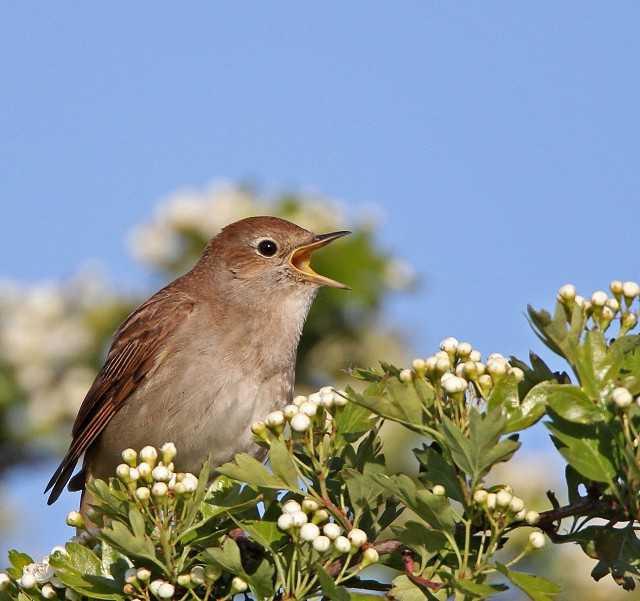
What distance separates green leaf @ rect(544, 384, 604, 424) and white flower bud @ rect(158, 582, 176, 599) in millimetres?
1188

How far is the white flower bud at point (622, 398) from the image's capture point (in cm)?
295

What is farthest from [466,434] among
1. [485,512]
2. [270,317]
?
[270,317]

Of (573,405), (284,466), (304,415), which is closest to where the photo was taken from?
(573,405)

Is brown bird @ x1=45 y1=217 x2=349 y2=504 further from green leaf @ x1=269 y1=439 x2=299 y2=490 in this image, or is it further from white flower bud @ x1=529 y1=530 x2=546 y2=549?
white flower bud @ x1=529 y1=530 x2=546 y2=549

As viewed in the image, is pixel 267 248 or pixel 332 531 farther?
pixel 267 248

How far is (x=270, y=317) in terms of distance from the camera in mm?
6434

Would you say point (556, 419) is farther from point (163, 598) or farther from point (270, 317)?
point (270, 317)

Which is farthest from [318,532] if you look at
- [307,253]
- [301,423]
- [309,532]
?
[307,253]

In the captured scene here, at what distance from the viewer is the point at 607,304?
334cm

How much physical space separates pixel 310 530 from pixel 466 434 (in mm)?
490

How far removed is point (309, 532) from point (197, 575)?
0.47m

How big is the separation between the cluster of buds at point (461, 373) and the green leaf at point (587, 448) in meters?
0.21

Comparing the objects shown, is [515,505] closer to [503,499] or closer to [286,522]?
[503,499]

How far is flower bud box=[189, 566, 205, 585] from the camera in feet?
11.1
